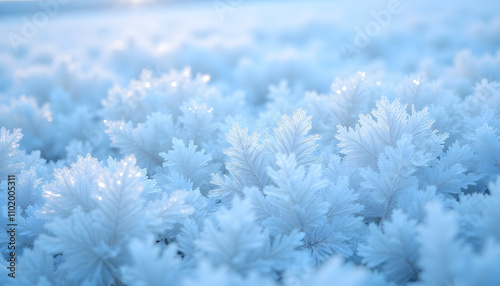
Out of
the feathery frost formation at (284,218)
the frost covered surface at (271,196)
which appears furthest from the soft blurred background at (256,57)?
the feathery frost formation at (284,218)

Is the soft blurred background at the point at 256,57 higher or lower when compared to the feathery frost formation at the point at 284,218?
higher

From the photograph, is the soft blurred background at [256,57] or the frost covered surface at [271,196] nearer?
the frost covered surface at [271,196]

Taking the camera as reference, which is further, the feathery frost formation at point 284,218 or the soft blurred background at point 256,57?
the soft blurred background at point 256,57

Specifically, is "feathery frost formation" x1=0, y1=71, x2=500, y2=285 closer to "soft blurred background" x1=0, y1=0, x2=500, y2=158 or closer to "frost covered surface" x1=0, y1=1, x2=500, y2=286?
"frost covered surface" x1=0, y1=1, x2=500, y2=286

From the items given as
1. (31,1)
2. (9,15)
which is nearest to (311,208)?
(31,1)

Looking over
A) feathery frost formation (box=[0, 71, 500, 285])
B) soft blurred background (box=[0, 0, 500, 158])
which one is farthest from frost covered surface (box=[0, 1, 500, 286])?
soft blurred background (box=[0, 0, 500, 158])

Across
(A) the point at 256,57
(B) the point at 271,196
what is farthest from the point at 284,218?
(A) the point at 256,57

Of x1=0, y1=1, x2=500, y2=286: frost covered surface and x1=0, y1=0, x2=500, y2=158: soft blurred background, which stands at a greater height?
x1=0, y1=0, x2=500, y2=158: soft blurred background

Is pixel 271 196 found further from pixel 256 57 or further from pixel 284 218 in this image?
pixel 256 57

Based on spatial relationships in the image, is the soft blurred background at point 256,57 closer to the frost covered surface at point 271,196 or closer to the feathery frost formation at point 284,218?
the frost covered surface at point 271,196

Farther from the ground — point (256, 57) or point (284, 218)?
point (256, 57)

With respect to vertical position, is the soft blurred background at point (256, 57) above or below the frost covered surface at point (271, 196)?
above
